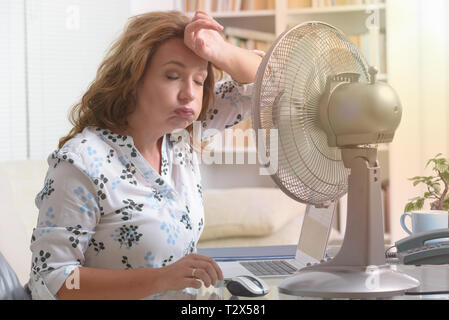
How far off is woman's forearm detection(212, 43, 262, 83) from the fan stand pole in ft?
1.48

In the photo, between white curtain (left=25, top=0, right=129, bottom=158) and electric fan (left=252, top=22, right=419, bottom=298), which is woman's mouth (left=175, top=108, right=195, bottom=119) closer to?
electric fan (left=252, top=22, right=419, bottom=298)

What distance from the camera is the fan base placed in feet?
2.63

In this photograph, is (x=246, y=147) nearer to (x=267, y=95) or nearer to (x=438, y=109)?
(x=438, y=109)

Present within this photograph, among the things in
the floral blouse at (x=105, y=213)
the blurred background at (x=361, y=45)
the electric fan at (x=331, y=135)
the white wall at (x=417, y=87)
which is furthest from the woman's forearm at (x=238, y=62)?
the white wall at (x=417, y=87)

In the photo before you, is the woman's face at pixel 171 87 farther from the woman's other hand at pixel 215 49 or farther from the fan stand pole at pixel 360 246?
the fan stand pole at pixel 360 246

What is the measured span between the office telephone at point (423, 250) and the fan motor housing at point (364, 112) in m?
0.31

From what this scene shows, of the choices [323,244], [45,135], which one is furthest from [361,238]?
[45,135]

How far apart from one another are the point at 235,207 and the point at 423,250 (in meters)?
1.98

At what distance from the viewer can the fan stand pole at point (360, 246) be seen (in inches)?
32.4

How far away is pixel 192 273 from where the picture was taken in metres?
0.85

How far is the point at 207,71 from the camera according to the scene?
48.1 inches

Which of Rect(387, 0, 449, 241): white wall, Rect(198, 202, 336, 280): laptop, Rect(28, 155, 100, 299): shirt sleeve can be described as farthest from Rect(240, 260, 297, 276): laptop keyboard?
Rect(387, 0, 449, 241): white wall

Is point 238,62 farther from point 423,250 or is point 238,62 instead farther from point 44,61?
point 44,61

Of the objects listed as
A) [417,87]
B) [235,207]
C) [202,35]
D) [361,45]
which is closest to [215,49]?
[202,35]
